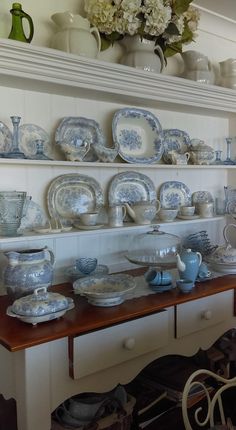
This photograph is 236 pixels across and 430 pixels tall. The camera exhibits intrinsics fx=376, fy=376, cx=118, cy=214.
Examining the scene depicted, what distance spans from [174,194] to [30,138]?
859 mm

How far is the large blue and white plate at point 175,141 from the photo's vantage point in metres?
1.95

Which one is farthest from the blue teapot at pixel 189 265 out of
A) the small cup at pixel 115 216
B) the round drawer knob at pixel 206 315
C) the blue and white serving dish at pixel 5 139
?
the blue and white serving dish at pixel 5 139

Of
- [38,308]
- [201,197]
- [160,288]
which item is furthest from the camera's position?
[201,197]

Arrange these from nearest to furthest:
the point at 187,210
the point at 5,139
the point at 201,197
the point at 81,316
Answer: the point at 81,316
the point at 5,139
the point at 187,210
the point at 201,197

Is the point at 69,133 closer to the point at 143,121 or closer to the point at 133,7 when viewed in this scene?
the point at 143,121

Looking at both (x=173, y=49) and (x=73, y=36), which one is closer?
(x=73, y=36)

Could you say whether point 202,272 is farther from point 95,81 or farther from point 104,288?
point 95,81

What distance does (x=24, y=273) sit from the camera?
51.5 inches

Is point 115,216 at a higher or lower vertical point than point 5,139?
lower

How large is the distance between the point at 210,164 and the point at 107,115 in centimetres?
65

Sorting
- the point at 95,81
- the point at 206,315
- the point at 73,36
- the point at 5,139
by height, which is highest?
the point at 73,36

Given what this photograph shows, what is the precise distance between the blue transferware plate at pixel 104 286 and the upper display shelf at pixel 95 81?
2.50 feet

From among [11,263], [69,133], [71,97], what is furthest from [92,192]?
[11,263]

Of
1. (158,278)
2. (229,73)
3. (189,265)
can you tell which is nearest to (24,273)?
(158,278)
